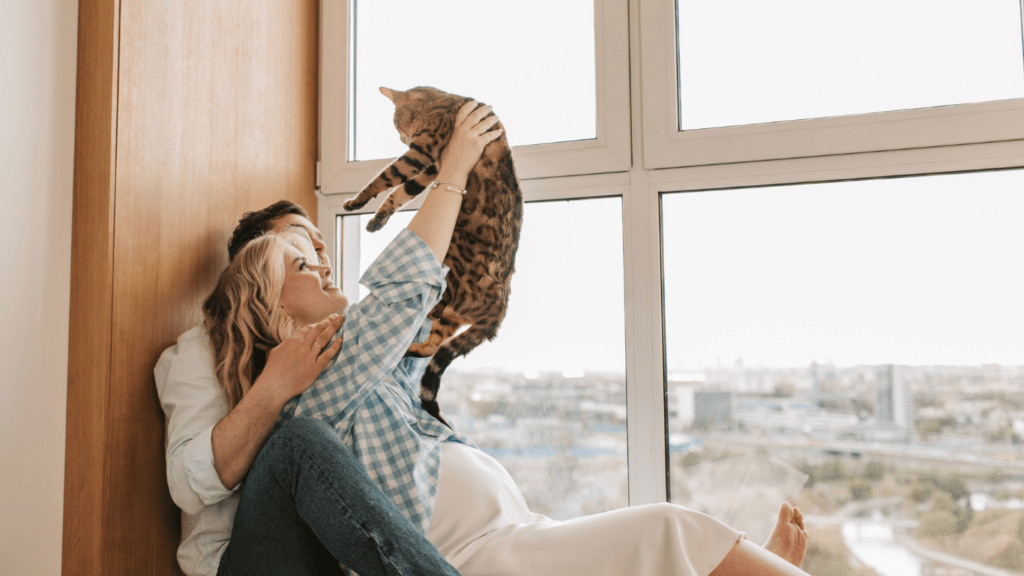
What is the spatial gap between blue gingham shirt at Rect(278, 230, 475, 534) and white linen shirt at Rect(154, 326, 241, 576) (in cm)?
15

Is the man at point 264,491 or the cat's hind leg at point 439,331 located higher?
the cat's hind leg at point 439,331

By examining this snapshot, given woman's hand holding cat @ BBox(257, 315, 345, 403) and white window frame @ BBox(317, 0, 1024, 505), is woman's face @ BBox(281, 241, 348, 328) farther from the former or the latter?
white window frame @ BBox(317, 0, 1024, 505)

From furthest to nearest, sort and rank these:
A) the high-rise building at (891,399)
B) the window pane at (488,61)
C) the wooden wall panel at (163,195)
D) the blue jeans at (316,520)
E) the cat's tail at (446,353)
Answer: the window pane at (488,61)
the high-rise building at (891,399)
the cat's tail at (446,353)
the wooden wall panel at (163,195)
the blue jeans at (316,520)

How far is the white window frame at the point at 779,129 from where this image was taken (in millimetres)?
1438

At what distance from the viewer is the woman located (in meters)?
1.09

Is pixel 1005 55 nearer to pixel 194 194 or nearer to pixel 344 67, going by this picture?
pixel 344 67

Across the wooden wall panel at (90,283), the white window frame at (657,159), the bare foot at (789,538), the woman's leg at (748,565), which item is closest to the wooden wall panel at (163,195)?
the wooden wall panel at (90,283)

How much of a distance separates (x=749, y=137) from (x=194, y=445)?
4.70 ft

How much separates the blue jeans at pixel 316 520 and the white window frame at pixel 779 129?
1.08 meters

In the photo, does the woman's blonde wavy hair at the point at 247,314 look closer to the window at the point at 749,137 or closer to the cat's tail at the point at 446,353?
the cat's tail at the point at 446,353

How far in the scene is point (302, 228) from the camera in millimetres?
1571

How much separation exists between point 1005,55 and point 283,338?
5.83 feet

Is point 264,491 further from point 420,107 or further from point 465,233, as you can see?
point 420,107

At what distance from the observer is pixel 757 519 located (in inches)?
61.6
